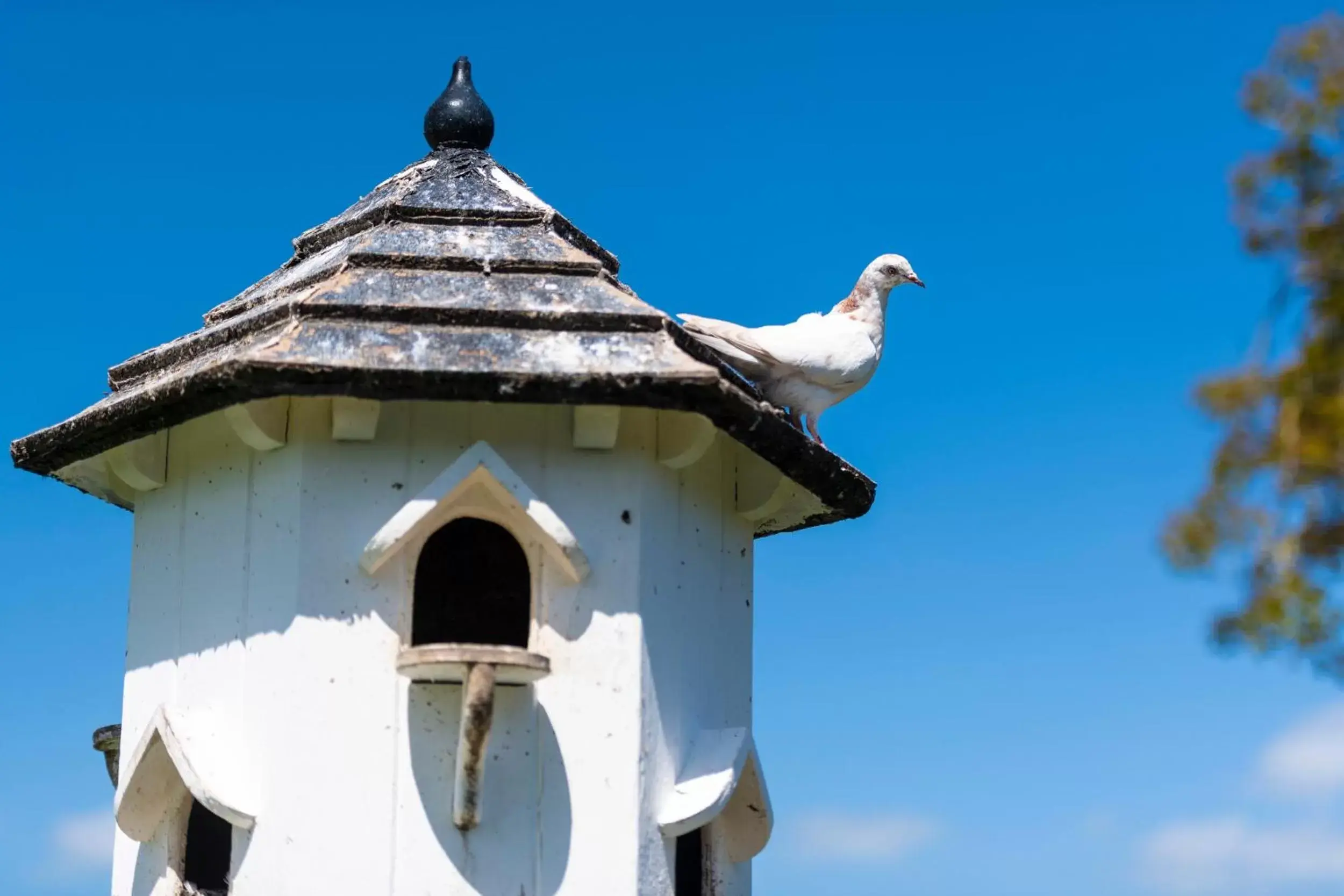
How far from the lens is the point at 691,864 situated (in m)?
8.69

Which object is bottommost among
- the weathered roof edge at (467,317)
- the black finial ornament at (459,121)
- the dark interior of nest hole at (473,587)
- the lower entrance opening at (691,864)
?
the lower entrance opening at (691,864)

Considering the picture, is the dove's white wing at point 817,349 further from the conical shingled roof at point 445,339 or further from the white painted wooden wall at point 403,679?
the white painted wooden wall at point 403,679

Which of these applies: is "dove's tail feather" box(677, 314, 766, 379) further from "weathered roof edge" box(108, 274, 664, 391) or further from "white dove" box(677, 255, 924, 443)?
"weathered roof edge" box(108, 274, 664, 391)

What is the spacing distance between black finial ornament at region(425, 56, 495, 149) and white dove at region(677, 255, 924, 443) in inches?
67.2

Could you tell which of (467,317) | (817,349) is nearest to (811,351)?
(817,349)

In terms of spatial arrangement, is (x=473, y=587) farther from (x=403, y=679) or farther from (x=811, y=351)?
(x=811, y=351)

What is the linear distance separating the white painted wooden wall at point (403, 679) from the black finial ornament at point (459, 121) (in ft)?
7.04

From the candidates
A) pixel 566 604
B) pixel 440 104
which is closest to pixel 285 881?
pixel 566 604

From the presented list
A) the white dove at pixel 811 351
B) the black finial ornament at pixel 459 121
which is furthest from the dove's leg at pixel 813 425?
the black finial ornament at pixel 459 121

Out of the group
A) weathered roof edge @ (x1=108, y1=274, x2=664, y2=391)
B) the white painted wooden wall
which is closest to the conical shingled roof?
weathered roof edge @ (x1=108, y1=274, x2=664, y2=391)

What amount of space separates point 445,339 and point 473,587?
1.12 m

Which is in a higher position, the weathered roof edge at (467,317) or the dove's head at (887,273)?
the dove's head at (887,273)

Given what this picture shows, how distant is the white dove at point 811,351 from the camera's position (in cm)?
887

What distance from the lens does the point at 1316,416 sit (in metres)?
3.91
